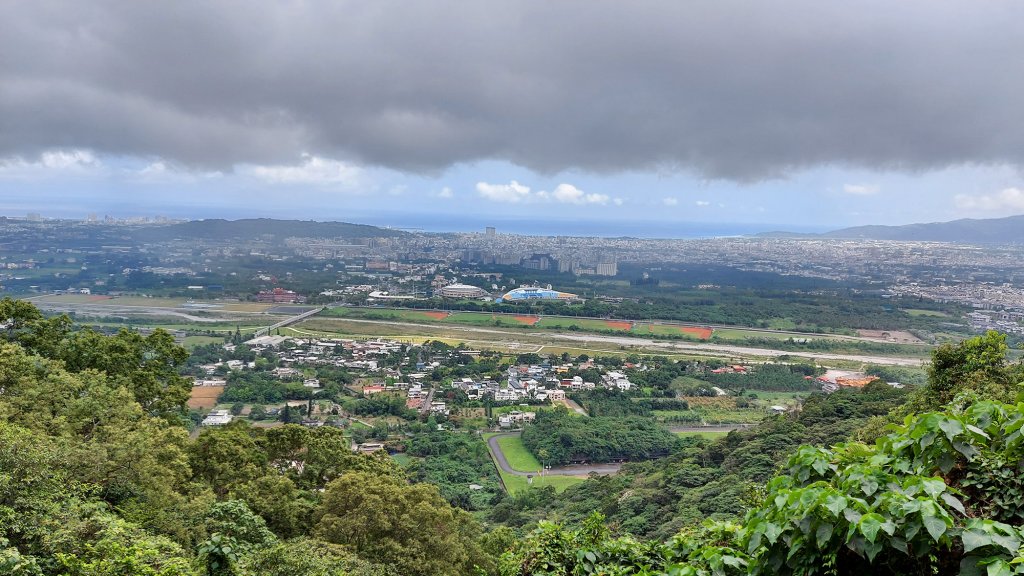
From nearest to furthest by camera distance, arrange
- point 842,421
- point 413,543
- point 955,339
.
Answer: point 413,543
point 842,421
point 955,339

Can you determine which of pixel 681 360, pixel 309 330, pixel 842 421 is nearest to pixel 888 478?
pixel 842 421

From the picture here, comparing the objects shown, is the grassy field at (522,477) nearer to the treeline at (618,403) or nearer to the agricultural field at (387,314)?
the treeline at (618,403)

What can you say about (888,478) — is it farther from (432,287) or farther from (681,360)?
(432,287)

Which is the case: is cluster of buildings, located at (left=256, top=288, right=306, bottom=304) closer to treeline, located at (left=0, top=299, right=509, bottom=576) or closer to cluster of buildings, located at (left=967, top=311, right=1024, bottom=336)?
treeline, located at (left=0, top=299, right=509, bottom=576)

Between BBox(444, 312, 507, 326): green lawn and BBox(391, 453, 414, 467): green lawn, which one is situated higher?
BBox(444, 312, 507, 326): green lawn

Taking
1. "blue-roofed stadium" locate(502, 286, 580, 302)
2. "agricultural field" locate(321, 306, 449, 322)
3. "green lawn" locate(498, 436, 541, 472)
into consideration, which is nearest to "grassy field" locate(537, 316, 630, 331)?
"blue-roofed stadium" locate(502, 286, 580, 302)

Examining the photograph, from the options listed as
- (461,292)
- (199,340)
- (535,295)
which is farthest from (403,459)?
(461,292)

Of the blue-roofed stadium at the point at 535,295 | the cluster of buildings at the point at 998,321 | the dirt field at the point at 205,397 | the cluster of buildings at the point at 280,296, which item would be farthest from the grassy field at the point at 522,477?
the cluster of buildings at the point at 280,296
